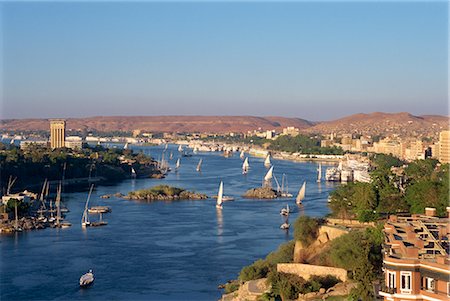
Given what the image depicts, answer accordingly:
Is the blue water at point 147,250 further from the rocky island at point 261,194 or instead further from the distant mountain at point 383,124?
the distant mountain at point 383,124

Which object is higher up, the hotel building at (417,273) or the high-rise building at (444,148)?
the hotel building at (417,273)

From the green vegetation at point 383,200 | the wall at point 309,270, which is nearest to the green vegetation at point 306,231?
the green vegetation at point 383,200

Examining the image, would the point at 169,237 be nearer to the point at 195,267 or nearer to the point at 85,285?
the point at 195,267

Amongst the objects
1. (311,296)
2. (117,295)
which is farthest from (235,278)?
(311,296)

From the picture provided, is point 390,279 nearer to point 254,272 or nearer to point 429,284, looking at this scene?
point 429,284

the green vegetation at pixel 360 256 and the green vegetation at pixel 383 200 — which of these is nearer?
the green vegetation at pixel 360 256

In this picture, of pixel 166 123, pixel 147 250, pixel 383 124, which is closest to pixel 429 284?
pixel 147 250

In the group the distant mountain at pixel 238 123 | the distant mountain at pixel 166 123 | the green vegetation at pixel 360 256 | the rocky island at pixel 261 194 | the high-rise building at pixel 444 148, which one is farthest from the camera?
the distant mountain at pixel 166 123
